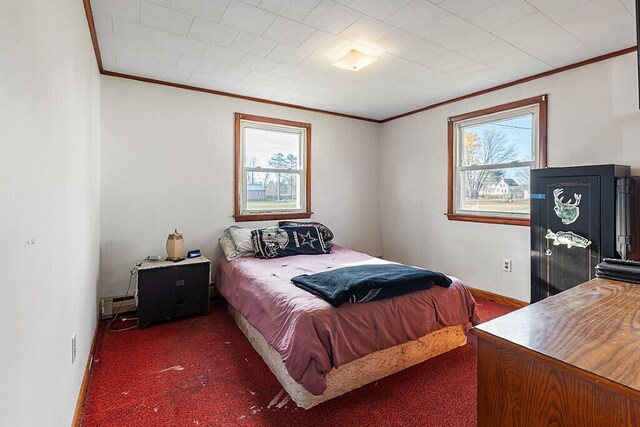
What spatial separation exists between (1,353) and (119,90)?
3153mm

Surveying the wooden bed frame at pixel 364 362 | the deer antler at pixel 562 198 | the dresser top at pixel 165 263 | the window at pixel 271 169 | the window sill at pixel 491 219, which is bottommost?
the wooden bed frame at pixel 364 362

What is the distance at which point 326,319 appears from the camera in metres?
1.89

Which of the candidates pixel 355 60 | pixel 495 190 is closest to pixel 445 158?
pixel 495 190

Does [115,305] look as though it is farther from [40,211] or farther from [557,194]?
[557,194]

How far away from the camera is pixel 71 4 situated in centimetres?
169

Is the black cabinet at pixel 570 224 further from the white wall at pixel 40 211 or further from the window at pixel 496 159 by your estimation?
the white wall at pixel 40 211

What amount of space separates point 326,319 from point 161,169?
258 cm

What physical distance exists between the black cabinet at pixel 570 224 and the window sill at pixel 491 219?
1.53ft

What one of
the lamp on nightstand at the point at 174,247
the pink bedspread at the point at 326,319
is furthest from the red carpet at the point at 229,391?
the lamp on nightstand at the point at 174,247

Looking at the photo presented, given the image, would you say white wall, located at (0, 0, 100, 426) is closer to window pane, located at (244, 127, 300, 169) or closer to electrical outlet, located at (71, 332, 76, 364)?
electrical outlet, located at (71, 332, 76, 364)

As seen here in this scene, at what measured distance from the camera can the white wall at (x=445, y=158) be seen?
2.73 m

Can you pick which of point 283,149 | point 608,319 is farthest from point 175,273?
point 608,319

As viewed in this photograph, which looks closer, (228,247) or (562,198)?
(562,198)

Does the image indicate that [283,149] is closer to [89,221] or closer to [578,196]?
[89,221]
